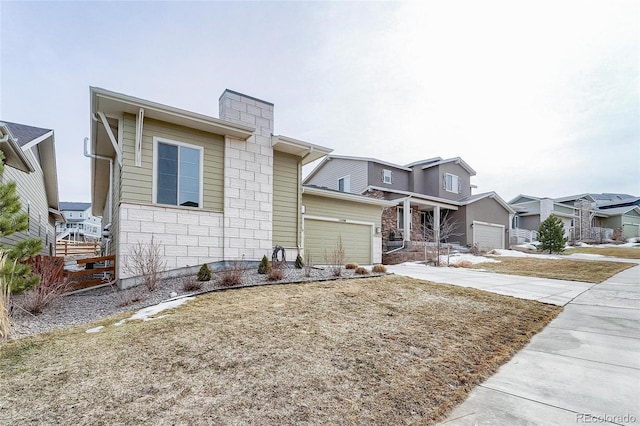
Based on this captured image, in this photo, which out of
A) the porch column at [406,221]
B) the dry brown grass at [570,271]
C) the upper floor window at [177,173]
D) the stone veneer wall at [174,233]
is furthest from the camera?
the porch column at [406,221]

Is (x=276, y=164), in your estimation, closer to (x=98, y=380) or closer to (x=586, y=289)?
(x=98, y=380)

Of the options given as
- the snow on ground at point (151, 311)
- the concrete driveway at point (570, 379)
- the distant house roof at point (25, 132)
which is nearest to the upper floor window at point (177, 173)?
the snow on ground at point (151, 311)

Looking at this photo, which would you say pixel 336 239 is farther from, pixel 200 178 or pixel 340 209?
pixel 200 178

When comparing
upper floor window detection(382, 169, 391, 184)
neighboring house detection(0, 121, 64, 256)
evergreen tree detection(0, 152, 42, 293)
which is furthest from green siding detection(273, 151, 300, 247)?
upper floor window detection(382, 169, 391, 184)

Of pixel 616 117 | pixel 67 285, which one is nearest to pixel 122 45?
pixel 67 285

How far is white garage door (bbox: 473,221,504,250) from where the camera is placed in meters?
22.3

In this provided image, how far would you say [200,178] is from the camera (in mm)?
8734

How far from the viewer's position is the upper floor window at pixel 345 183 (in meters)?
21.7

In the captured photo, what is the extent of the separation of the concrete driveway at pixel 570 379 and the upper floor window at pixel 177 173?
7699 millimetres

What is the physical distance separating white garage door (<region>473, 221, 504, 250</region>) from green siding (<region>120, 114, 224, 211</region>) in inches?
738

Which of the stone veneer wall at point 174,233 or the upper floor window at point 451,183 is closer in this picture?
the stone veneer wall at point 174,233

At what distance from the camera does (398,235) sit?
19.3 meters

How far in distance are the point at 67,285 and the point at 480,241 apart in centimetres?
2284

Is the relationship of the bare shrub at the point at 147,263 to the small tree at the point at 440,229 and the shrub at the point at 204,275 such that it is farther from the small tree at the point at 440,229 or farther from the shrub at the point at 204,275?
the small tree at the point at 440,229
